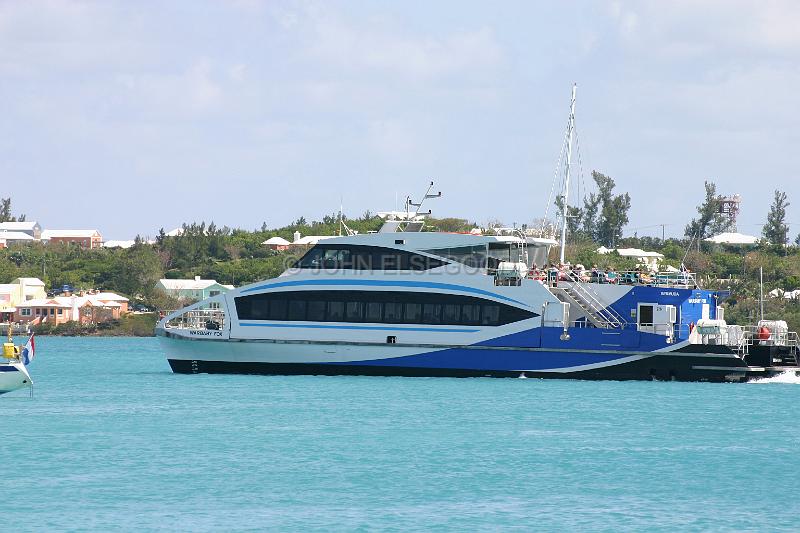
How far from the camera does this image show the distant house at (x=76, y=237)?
475 ft

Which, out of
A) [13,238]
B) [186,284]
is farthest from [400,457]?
[13,238]

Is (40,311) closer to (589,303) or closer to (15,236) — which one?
(15,236)

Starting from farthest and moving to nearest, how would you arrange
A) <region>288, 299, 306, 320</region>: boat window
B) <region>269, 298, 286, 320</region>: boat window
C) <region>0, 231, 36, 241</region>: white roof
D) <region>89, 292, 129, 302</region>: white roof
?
Result: <region>0, 231, 36, 241</region>: white roof
<region>89, 292, 129, 302</region>: white roof
<region>269, 298, 286, 320</region>: boat window
<region>288, 299, 306, 320</region>: boat window

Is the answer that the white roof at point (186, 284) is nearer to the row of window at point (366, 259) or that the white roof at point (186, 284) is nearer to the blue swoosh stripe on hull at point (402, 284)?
the row of window at point (366, 259)

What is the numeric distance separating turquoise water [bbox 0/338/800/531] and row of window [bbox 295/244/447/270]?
351 cm

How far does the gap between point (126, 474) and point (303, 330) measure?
610 inches

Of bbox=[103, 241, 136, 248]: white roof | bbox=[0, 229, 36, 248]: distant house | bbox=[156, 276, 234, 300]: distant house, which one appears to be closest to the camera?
bbox=[156, 276, 234, 300]: distant house

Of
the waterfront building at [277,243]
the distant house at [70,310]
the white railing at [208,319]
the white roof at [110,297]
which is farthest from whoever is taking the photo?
the waterfront building at [277,243]

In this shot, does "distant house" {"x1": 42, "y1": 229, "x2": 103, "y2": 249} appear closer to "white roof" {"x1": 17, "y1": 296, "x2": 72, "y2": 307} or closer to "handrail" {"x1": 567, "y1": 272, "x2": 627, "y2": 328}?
"white roof" {"x1": 17, "y1": 296, "x2": 72, "y2": 307}

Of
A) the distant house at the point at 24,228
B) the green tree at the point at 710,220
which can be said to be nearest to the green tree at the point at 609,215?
the green tree at the point at 710,220

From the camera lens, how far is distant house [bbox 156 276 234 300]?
102 m

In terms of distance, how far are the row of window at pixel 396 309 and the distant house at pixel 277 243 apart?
244 ft

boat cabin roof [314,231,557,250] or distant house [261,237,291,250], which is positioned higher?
distant house [261,237,291,250]

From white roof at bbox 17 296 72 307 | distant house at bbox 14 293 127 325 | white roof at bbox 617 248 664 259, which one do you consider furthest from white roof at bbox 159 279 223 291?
white roof at bbox 617 248 664 259
